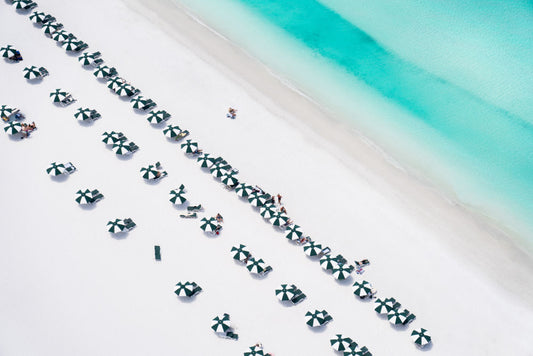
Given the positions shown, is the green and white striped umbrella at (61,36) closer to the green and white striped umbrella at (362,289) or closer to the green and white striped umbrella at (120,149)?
the green and white striped umbrella at (120,149)

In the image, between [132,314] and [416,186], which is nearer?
[132,314]

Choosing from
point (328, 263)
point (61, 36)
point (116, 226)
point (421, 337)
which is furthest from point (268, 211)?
point (61, 36)

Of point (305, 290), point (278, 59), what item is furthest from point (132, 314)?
point (278, 59)

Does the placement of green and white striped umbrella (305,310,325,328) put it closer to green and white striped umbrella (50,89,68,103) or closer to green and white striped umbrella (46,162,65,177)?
green and white striped umbrella (46,162,65,177)

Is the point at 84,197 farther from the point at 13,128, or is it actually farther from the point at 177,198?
the point at 13,128

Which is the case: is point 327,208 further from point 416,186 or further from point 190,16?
point 190,16

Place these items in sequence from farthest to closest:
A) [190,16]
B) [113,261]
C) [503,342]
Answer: [190,16], [113,261], [503,342]

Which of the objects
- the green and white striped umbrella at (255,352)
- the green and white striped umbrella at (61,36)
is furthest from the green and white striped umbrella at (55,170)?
the green and white striped umbrella at (255,352)
